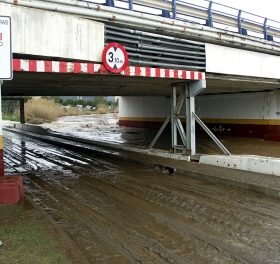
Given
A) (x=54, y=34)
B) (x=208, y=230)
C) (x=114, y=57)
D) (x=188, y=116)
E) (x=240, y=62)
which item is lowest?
(x=208, y=230)

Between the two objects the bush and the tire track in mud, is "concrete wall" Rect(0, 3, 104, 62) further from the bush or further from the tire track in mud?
the bush

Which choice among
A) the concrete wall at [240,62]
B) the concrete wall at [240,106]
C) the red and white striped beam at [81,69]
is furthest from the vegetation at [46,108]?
the red and white striped beam at [81,69]

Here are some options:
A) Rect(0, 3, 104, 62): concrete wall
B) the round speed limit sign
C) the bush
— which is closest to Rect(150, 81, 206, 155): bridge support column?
the round speed limit sign

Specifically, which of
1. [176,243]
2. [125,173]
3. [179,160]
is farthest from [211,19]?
[176,243]

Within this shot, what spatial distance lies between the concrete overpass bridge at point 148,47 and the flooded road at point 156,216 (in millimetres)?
2781

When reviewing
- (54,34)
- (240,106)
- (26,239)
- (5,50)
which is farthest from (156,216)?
(240,106)

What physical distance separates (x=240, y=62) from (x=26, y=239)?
40.9 ft

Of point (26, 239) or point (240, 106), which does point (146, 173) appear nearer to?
point (26, 239)

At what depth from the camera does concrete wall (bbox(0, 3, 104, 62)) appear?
901 cm

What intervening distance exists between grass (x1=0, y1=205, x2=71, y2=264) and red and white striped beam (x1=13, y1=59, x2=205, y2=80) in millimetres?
3383

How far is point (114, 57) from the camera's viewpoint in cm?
1068

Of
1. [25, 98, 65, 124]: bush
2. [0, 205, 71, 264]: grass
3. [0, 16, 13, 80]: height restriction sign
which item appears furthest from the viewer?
[25, 98, 65, 124]: bush

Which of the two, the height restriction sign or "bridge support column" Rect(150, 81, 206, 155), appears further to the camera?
"bridge support column" Rect(150, 81, 206, 155)

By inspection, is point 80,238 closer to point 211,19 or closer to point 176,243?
point 176,243
